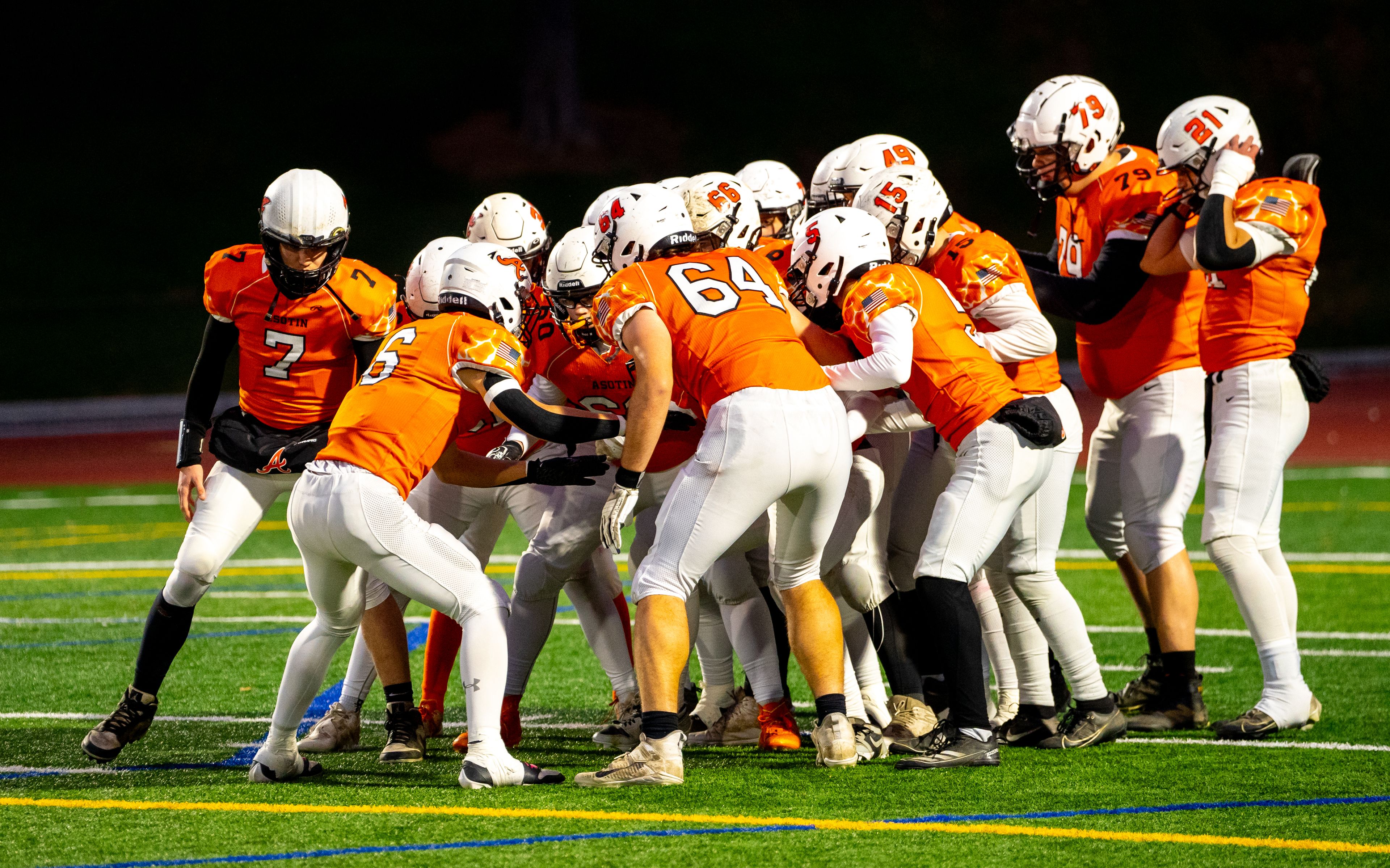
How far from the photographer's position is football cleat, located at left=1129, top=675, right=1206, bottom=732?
607cm

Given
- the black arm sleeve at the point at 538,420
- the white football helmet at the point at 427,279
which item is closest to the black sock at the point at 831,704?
the black arm sleeve at the point at 538,420

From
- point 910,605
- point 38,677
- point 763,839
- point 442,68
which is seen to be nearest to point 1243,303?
point 910,605

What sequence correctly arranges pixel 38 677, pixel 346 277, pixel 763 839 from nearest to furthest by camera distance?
1. pixel 763 839
2. pixel 346 277
3. pixel 38 677

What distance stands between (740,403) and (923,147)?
2585 centimetres

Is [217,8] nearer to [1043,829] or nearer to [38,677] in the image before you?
[38,677]

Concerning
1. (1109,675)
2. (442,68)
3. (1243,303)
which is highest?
(442,68)

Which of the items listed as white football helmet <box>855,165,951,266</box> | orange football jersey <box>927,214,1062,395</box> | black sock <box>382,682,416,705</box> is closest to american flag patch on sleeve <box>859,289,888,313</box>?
white football helmet <box>855,165,951,266</box>

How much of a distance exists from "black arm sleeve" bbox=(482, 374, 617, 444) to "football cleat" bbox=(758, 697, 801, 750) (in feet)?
4.14

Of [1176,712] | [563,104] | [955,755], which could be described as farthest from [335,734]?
[563,104]

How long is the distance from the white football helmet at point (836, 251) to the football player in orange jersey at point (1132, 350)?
3.48 feet

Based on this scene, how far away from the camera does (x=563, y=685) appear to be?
7281 mm

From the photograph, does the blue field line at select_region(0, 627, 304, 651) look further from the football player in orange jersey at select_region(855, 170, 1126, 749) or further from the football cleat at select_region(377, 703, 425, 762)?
the football player in orange jersey at select_region(855, 170, 1126, 749)

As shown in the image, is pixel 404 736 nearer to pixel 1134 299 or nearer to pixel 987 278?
pixel 987 278

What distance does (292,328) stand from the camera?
231 inches
